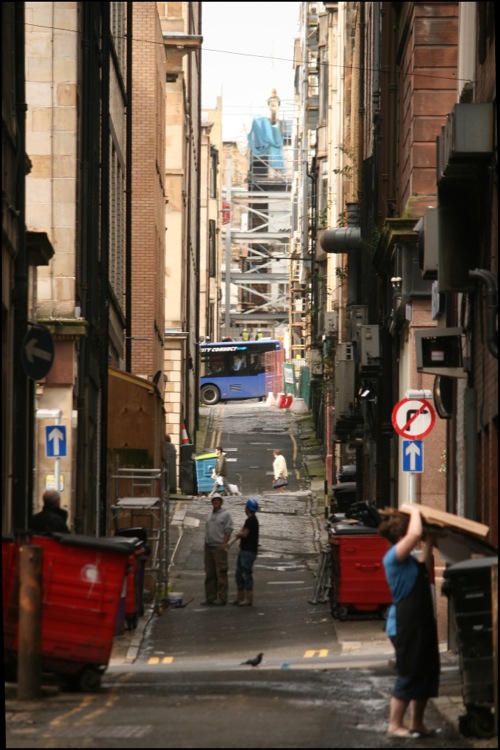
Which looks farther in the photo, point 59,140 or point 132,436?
point 132,436

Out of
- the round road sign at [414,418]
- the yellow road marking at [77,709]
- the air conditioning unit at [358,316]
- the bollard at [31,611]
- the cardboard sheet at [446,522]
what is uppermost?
the air conditioning unit at [358,316]

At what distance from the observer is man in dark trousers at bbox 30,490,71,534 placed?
16828mm

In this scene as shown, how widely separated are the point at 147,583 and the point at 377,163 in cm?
1055

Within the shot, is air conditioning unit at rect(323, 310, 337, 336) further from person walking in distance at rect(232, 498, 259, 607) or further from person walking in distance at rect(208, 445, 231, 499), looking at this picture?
person walking in distance at rect(232, 498, 259, 607)

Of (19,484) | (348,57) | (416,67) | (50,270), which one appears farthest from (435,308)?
(348,57)

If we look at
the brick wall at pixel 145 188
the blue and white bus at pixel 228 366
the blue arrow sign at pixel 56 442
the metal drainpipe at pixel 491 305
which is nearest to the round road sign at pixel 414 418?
the blue arrow sign at pixel 56 442

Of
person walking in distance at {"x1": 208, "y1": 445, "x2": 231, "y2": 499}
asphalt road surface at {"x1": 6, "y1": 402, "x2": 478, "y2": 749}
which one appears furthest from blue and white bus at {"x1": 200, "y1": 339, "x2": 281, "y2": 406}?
asphalt road surface at {"x1": 6, "y1": 402, "x2": 478, "y2": 749}

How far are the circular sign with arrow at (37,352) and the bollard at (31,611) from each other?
17.6 ft

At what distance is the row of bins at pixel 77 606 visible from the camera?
1335cm

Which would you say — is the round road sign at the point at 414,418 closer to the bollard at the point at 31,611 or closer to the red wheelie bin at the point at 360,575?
the red wheelie bin at the point at 360,575

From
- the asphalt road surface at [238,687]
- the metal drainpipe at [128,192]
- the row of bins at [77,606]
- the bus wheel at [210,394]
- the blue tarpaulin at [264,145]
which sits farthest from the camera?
the blue tarpaulin at [264,145]

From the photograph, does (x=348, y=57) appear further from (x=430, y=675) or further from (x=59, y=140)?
(x=430, y=675)

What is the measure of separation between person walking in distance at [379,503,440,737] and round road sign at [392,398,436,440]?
9.19 m

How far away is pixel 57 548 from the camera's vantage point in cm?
1337
